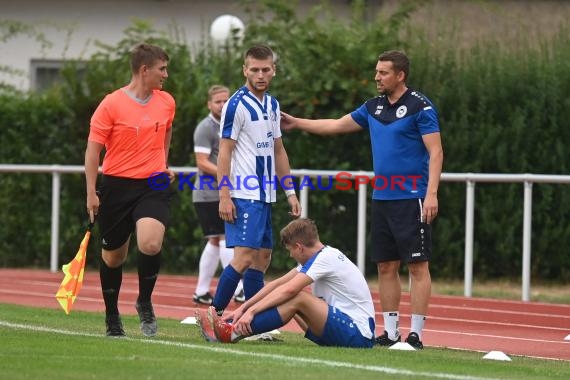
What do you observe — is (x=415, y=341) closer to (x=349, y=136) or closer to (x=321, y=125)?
(x=321, y=125)

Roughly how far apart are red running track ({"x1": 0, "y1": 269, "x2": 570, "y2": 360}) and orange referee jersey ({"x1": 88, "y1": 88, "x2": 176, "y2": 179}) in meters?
2.59

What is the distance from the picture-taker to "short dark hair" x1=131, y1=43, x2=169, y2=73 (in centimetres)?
1020

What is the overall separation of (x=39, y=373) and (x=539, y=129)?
1079cm

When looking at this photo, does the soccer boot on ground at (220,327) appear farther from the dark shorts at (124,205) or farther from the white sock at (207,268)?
the white sock at (207,268)

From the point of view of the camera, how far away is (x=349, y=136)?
18422mm

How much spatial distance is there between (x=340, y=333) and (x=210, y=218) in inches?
193

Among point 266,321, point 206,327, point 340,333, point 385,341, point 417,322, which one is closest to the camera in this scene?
point 266,321

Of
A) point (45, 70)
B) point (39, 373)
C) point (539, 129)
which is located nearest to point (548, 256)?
point (539, 129)

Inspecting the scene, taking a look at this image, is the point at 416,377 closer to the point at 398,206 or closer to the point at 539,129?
the point at 398,206

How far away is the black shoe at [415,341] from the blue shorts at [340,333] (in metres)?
0.52

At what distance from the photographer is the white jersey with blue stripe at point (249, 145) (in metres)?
10.3

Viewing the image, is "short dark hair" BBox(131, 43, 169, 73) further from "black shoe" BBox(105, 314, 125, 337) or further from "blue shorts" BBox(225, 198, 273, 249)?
"black shoe" BBox(105, 314, 125, 337)

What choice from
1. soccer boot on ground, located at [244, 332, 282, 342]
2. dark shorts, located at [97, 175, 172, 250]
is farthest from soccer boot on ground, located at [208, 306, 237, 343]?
dark shorts, located at [97, 175, 172, 250]

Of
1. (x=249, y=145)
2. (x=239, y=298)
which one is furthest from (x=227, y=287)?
(x=239, y=298)
